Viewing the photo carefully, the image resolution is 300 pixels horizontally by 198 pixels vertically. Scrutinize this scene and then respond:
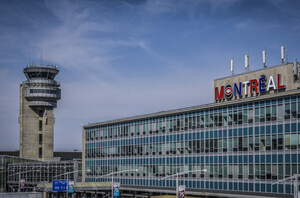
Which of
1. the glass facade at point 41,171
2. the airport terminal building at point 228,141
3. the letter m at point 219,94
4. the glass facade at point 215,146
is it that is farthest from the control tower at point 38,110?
the letter m at point 219,94

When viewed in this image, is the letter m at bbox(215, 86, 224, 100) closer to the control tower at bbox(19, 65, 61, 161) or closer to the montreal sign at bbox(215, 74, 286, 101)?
the montreal sign at bbox(215, 74, 286, 101)

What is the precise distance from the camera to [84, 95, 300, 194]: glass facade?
71.1 m

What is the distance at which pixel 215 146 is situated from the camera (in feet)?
273

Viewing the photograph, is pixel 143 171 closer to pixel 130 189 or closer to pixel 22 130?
pixel 130 189

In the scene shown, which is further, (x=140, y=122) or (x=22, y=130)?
(x=22, y=130)

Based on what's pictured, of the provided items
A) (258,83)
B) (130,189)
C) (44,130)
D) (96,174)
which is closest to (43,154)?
(44,130)

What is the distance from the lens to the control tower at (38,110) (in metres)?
179

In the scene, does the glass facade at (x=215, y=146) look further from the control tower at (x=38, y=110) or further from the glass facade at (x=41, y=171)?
the control tower at (x=38, y=110)

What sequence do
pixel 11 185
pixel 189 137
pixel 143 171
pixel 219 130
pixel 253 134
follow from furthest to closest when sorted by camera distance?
pixel 11 185
pixel 143 171
pixel 189 137
pixel 219 130
pixel 253 134

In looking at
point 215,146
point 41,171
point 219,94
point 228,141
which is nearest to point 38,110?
point 41,171

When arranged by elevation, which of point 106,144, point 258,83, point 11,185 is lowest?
point 11,185

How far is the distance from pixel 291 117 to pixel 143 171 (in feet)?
130

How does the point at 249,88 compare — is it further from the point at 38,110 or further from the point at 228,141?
the point at 38,110

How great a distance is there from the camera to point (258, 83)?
263 ft
